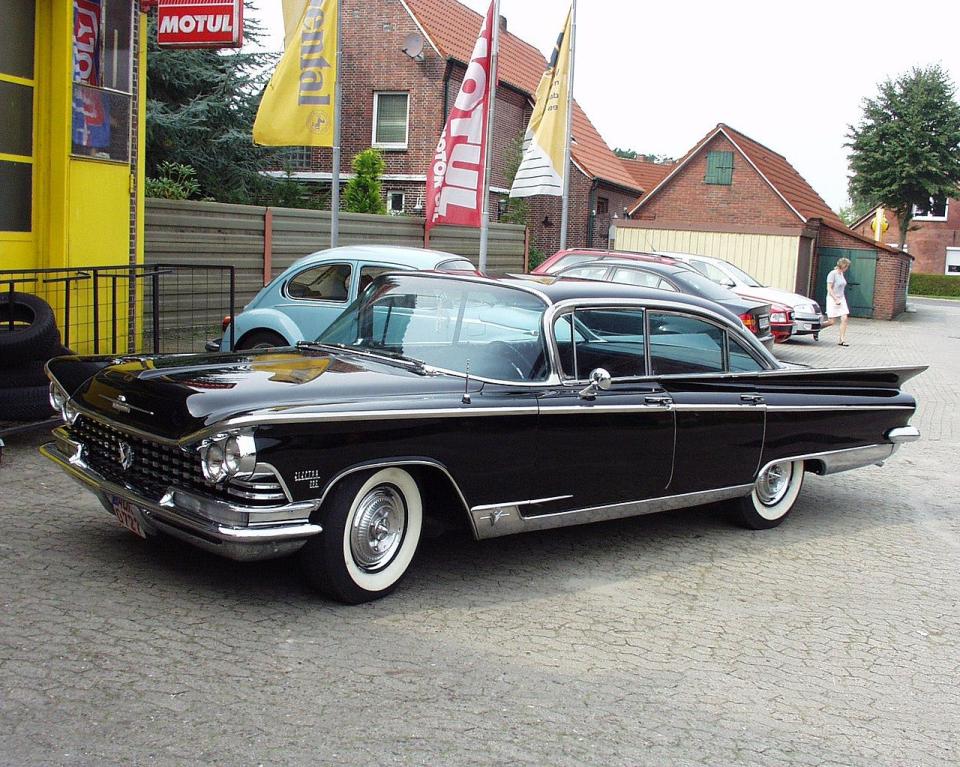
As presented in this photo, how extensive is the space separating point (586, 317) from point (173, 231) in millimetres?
10534

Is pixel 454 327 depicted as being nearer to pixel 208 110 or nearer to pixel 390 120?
pixel 208 110

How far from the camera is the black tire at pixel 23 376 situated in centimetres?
784

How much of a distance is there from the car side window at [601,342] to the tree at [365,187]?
75.8ft

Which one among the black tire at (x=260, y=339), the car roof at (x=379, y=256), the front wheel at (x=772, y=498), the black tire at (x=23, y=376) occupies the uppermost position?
the car roof at (x=379, y=256)

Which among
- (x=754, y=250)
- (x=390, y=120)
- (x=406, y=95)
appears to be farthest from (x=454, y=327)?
→ (x=390, y=120)

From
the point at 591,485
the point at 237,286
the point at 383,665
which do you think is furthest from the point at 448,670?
the point at 237,286

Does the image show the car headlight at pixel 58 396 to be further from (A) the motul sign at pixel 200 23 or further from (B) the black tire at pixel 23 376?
(A) the motul sign at pixel 200 23

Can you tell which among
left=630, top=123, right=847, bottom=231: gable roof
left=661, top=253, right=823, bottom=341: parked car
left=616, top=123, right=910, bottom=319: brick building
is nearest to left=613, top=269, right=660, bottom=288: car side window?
left=661, top=253, right=823, bottom=341: parked car

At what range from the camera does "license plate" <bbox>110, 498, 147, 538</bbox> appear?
499 centimetres

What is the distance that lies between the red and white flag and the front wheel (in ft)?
28.7

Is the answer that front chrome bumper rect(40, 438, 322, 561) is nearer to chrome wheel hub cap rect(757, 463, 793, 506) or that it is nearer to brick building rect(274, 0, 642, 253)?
chrome wheel hub cap rect(757, 463, 793, 506)

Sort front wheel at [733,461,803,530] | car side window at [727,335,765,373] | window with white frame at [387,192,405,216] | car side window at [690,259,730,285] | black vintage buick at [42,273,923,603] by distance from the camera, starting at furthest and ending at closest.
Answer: window with white frame at [387,192,405,216]
car side window at [690,259,730,285]
front wheel at [733,461,803,530]
car side window at [727,335,765,373]
black vintage buick at [42,273,923,603]

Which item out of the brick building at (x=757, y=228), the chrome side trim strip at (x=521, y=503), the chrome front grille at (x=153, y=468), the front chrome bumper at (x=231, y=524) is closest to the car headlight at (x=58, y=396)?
the chrome front grille at (x=153, y=468)

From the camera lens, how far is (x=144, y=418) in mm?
4973
